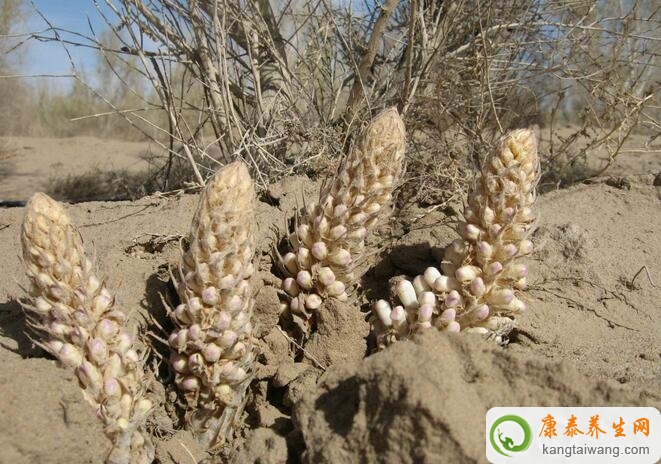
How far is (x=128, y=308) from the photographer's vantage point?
2639mm

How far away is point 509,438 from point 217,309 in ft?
3.71

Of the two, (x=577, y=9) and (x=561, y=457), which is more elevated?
(x=577, y=9)

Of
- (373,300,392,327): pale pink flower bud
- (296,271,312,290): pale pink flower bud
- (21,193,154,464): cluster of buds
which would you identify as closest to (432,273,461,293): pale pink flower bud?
(373,300,392,327): pale pink flower bud

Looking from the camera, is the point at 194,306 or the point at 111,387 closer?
the point at 111,387

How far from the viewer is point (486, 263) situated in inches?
98.1

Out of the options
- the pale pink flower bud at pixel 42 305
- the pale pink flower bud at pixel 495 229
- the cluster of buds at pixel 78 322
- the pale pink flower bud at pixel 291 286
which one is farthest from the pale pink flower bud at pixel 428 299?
the pale pink flower bud at pixel 42 305

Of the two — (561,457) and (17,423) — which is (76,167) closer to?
(17,423)

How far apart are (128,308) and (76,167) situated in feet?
25.4

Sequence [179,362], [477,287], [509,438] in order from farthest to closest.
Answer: [477,287], [179,362], [509,438]

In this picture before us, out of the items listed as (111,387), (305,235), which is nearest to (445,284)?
(305,235)

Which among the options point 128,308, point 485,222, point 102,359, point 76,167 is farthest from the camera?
point 76,167

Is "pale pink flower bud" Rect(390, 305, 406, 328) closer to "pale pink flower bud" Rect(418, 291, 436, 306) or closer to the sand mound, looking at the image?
"pale pink flower bud" Rect(418, 291, 436, 306)

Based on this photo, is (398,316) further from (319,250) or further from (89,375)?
(89,375)

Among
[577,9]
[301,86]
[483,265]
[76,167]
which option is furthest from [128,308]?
[76,167]
